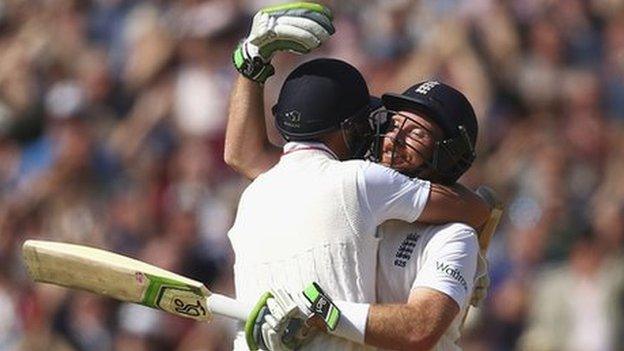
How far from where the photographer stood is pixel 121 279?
6.09 meters

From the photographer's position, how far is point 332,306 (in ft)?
18.3

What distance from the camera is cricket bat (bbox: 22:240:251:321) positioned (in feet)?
19.6

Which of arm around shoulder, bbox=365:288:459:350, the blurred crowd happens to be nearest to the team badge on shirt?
arm around shoulder, bbox=365:288:459:350

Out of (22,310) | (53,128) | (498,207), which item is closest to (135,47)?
(53,128)

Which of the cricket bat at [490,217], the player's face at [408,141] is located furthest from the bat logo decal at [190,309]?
the cricket bat at [490,217]

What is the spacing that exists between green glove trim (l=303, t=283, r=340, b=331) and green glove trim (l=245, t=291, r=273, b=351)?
0.12m

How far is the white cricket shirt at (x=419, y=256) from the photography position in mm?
5730

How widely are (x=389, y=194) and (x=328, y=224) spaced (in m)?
0.21

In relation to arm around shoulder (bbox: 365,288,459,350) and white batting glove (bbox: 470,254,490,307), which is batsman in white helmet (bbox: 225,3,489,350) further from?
white batting glove (bbox: 470,254,490,307)

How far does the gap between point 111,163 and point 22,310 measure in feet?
4.80

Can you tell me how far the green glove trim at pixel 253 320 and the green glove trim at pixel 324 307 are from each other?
0.40 feet

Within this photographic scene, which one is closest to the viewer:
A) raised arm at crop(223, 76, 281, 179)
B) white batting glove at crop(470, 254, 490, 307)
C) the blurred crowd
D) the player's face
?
the player's face

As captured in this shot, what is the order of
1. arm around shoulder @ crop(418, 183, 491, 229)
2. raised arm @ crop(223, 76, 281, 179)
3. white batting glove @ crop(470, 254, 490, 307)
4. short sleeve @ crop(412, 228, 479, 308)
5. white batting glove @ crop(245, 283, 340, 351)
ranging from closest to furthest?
white batting glove @ crop(245, 283, 340, 351) < short sleeve @ crop(412, 228, 479, 308) < arm around shoulder @ crop(418, 183, 491, 229) < white batting glove @ crop(470, 254, 490, 307) < raised arm @ crop(223, 76, 281, 179)

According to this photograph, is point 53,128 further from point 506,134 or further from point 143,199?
point 506,134
